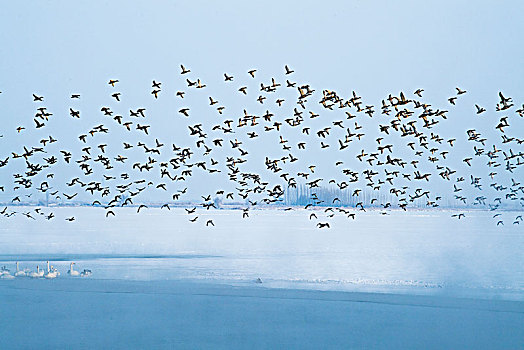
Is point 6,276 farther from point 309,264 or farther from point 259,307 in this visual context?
point 309,264

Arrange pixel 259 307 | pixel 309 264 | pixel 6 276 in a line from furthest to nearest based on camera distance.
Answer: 1. pixel 309 264
2. pixel 6 276
3. pixel 259 307

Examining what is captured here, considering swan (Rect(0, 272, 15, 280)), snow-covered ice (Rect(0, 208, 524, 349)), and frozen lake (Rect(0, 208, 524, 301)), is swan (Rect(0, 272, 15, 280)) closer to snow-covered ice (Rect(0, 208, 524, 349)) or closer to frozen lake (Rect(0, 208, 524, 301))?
snow-covered ice (Rect(0, 208, 524, 349))

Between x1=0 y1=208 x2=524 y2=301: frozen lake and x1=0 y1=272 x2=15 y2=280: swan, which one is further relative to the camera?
x1=0 y1=208 x2=524 y2=301: frozen lake

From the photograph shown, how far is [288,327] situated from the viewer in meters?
19.4

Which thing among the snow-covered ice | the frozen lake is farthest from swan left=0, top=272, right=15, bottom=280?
the frozen lake

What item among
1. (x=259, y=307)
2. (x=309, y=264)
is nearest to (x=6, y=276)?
(x=259, y=307)

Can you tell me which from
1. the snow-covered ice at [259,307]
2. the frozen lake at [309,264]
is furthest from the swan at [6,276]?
the frozen lake at [309,264]

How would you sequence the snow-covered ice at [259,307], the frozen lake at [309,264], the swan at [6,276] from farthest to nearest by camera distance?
the frozen lake at [309,264] < the swan at [6,276] < the snow-covered ice at [259,307]

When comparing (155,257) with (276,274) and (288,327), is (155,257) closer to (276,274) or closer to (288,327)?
(276,274)

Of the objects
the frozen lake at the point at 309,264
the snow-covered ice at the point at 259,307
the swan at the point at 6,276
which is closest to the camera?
the snow-covered ice at the point at 259,307

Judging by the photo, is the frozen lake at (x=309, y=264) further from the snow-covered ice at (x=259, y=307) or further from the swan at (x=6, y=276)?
the swan at (x=6, y=276)

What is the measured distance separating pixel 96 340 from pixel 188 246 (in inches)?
1691

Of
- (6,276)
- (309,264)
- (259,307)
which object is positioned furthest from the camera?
(309,264)

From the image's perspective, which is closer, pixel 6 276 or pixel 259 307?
pixel 259 307
